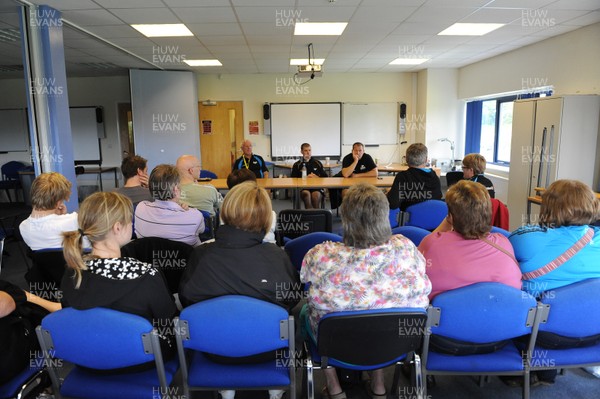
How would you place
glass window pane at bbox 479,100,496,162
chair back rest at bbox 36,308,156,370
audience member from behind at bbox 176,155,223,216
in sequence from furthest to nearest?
1. glass window pane at bbox 479,100,496,162
2. audience member from behind at bbox 176,155,223,216
3. chair back rest at bbox 36,308,156,370

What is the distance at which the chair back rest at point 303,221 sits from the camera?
11.7ft

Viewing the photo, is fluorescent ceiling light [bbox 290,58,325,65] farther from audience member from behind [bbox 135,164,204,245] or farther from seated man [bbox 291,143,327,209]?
audience member from behind [bbox 135,164,204,245]

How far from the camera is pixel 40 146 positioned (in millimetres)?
4371

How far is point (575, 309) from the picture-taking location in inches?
68.1

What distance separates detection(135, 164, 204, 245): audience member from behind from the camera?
275 centimetres

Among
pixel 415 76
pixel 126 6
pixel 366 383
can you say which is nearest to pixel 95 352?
pixel 366 383

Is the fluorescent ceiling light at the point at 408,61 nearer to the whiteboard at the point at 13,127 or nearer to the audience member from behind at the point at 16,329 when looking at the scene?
the audience member from behind at the point at 16,329

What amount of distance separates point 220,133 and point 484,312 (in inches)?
342

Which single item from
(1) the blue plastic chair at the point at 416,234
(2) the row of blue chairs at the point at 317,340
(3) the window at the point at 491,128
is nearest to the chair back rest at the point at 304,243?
(1) the blue plastic chair at the point at 416,234

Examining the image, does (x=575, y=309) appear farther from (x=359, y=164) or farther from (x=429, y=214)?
(x=359, y=164)

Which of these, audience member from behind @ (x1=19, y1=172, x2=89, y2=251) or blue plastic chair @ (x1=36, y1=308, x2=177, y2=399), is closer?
blue plastic chair @ (x1=36, y1=308, x2=177, y2=399)

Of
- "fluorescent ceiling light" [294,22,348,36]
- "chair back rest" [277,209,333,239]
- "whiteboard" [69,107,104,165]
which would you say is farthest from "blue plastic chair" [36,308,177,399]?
"whiteboard" [69,107,104,165]


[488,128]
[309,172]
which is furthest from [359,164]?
[488,128]

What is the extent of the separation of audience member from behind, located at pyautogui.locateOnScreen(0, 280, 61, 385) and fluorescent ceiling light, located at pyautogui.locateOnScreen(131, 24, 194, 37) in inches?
171
